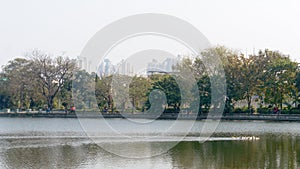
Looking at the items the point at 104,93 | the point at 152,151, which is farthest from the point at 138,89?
the point at 152,151

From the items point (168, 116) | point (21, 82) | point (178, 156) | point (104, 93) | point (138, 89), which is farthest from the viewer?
point (21, 82)

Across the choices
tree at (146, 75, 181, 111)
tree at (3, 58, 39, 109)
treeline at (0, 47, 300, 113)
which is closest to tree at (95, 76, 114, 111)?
treeline at (0, 47, 300, 113)

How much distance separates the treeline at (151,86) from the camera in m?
50.1

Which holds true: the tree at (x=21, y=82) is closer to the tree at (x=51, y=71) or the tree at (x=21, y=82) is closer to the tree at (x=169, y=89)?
the tree at (x=51, y=71)

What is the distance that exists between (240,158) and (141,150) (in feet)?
17.3

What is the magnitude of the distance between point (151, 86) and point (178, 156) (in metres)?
34.4

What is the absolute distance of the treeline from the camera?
164ft

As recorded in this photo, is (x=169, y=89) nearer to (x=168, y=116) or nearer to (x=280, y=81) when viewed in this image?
(x=168, y=116)

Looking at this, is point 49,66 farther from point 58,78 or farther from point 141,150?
point 141,150

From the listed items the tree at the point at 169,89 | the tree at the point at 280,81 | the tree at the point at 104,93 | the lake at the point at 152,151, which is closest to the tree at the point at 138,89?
the tree at the point at 104,93

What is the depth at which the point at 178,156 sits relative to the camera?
22.3m

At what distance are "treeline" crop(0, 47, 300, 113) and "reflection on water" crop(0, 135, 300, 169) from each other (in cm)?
2350

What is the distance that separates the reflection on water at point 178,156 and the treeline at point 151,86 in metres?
23.5

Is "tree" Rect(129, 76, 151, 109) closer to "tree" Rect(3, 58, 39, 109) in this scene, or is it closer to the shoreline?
the shoreline
